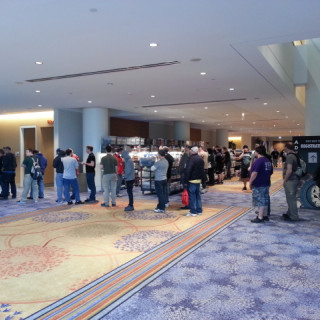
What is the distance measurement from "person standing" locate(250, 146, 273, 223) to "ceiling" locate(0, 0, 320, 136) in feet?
6.13

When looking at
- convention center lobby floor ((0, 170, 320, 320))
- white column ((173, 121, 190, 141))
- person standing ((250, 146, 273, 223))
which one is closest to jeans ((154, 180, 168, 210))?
convention center lobby floor ((0, 170, 320, 320))

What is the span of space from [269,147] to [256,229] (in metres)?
38.1

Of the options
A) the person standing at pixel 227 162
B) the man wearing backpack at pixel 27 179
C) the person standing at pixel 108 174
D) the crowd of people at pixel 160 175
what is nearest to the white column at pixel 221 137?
the person standing at pixel 227 162

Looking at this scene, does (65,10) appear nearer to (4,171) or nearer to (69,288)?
(69,288)

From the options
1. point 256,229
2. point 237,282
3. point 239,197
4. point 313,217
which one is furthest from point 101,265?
point 239,197

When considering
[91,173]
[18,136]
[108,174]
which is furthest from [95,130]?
[18,136]

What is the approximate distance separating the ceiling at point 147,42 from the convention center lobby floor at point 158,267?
10.2 feet

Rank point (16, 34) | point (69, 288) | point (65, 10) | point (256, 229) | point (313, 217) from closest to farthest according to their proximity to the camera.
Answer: point (69, 288) → point (65, 10) → point (16, 34) → point (256, 229) → point (313, 217)

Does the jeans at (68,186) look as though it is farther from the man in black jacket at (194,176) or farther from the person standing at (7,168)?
the man in black jacket at (194,176)

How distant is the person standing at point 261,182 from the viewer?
6.55 m

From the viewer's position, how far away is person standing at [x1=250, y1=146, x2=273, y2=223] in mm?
6551

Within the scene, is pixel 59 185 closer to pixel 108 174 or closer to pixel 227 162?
pixel 108 174

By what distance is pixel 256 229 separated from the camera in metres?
6.22

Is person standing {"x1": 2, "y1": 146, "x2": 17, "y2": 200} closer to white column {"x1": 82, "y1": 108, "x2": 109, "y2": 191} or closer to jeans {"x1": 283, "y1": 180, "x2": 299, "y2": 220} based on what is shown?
white column {"x1": 82, "y1": 108, "x2": 109, "y2": 191}
